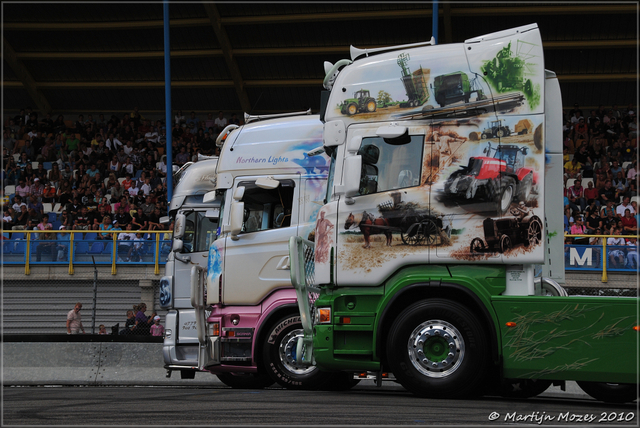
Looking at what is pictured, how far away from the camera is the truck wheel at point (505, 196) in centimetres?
Result: 769

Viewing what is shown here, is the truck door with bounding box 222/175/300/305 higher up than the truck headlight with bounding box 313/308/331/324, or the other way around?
the truck door with bounding box 222/175/300/305

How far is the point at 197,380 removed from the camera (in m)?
13.8

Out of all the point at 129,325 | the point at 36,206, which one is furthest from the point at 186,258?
the point at 36,206

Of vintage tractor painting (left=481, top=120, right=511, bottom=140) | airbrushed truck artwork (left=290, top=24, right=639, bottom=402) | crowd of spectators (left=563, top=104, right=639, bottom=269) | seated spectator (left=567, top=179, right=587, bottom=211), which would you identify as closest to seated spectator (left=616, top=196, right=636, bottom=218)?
crowd of spectators (left=563, top=104, right=639, bottom=269)

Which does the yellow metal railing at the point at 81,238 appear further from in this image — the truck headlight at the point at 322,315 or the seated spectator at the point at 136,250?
the truck headlight at the point at 322,315

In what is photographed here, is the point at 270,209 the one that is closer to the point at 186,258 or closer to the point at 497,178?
the point at 186,258

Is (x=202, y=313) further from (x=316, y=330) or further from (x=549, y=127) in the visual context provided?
(x=549, y=127)

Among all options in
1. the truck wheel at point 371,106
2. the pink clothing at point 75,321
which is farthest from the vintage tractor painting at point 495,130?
the pink clothing at point 75,321

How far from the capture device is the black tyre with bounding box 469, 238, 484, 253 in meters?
7.67

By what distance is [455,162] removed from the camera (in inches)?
310

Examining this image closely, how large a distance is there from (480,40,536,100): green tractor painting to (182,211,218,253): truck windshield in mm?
6121

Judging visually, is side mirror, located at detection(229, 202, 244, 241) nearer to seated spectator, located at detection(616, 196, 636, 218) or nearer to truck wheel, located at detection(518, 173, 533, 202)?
truck wheel, located at detection(518, 173, 533, 202)

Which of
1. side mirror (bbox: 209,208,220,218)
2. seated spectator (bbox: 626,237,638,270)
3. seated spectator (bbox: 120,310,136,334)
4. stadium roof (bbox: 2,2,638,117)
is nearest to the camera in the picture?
side mirror (bbox: 209,208,220,218)

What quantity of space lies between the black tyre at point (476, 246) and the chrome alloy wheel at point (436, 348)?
808mm
